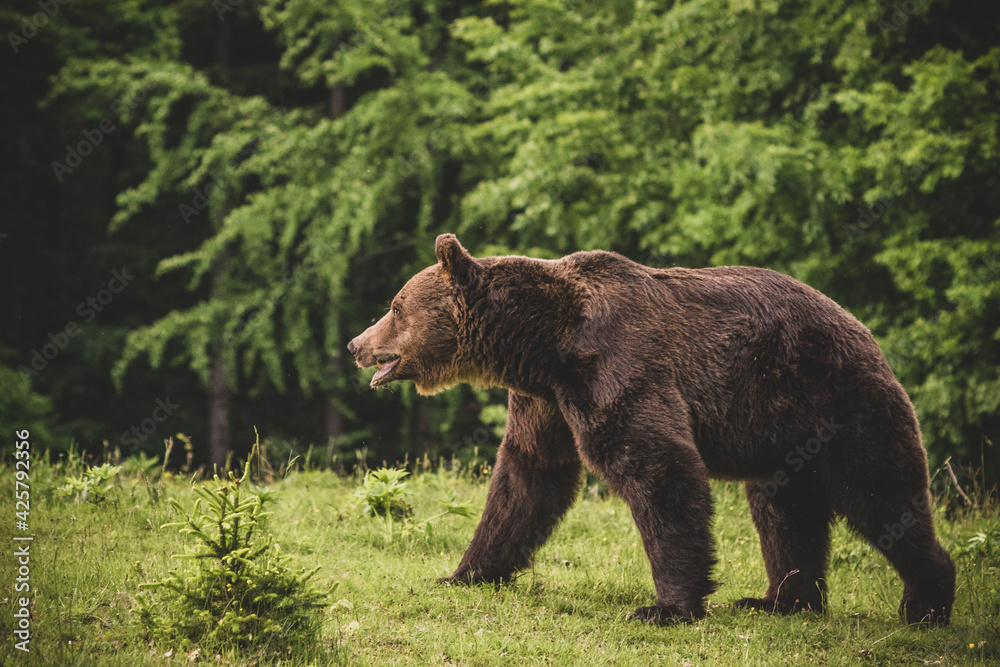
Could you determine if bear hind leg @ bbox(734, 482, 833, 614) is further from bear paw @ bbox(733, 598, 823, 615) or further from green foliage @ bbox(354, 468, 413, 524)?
green foliage @ bbox(354, 468, 413, 524)

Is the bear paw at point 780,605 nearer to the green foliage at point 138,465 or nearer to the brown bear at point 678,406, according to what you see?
the brown bear at point 678,406

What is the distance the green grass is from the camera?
4215 mm

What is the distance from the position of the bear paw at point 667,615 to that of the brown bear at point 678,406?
0.01 metres

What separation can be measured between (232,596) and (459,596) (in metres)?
1.61

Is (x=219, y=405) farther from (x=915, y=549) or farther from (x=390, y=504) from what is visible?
(x=915, y=549)

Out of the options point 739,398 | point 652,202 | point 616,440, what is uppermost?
point 652,202

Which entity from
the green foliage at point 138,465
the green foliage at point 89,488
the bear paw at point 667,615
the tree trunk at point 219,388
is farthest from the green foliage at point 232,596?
the tree trunk at point 219,388

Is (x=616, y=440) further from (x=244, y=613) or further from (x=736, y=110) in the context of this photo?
(x=736, y=110)

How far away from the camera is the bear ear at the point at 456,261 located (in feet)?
17.1

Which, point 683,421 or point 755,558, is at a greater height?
point 683,421

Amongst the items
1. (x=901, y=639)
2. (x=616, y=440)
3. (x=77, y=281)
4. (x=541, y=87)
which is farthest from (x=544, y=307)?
(x=77, y=281)

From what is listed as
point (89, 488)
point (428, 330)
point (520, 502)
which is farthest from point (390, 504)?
point (89, 488)

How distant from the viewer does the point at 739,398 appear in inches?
198

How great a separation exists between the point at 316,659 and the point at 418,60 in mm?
13691
